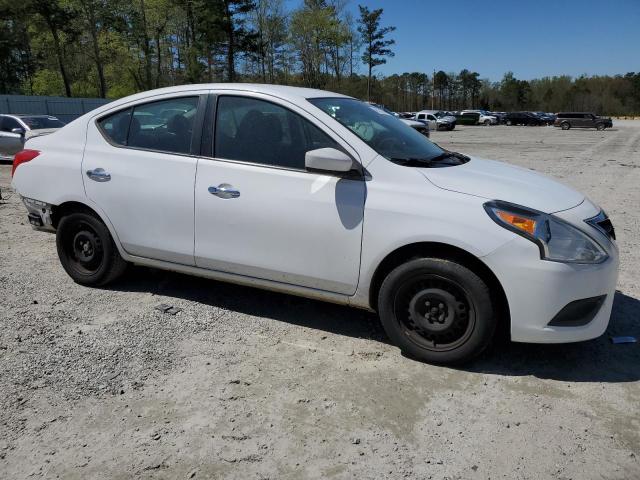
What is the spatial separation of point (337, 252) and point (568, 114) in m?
55.8

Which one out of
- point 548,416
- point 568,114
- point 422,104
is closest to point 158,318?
point 548,416

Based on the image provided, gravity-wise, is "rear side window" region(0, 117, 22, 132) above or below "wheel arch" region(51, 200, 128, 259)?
above

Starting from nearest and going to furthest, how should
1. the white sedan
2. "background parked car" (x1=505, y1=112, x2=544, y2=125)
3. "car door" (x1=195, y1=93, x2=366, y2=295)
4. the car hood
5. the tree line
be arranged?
the white sedan, the car hood, "car door" (x1=195, y1=93, x2=366, y2=295), the tree line, "background parked car" (x1=505, y1=112, x2=544, y2=125)

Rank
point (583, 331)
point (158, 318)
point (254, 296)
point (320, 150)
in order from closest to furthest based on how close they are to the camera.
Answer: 1. point (583, 331)
2. point (320, 150)
3. point (158, 318)
4. point (254, 296)

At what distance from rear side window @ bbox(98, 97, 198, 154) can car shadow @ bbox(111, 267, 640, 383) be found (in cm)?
131

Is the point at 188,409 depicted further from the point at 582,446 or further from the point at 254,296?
the point at 582,446

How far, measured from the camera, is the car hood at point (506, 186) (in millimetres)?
3084

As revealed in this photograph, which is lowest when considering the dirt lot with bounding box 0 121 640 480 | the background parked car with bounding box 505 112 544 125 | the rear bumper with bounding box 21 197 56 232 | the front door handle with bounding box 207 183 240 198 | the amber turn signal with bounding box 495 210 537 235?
the dirt lot with bounding box 0 121 640 480

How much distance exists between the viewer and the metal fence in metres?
35.2

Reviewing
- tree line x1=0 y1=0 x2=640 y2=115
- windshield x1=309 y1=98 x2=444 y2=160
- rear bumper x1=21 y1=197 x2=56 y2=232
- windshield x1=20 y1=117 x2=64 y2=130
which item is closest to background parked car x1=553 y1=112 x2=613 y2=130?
tree line x1=0 y1=0 x2=640 y2=115

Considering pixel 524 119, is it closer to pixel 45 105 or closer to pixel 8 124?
pixel 45 105

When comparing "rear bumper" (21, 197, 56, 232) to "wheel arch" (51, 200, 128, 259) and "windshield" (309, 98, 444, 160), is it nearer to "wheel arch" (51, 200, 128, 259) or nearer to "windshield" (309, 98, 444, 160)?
"wheel arch" (51, 200, 128, 259)

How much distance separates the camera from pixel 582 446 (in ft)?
8.20

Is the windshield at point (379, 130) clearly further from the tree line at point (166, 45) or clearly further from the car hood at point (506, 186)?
the tree line at point (166, 45)
